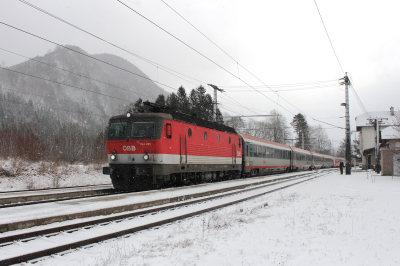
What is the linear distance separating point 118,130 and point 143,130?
1.22 meters

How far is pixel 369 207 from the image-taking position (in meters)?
9.66

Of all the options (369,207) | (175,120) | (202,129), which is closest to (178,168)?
(175,120)

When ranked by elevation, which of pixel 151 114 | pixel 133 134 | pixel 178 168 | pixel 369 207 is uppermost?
pixel 151 114

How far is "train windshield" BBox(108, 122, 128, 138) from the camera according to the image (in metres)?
13.4

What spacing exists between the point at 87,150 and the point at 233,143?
12.0 meters

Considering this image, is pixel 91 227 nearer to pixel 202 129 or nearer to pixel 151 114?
pixel 151 114

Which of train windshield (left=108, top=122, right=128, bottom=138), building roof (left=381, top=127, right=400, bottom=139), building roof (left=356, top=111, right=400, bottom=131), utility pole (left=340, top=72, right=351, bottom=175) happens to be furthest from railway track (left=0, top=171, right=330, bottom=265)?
building roof (left=356, top=111, right=400, bottom=131)

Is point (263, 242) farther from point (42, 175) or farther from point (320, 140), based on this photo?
point (320, 140)

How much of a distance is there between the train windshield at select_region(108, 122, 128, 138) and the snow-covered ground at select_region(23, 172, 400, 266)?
21.1 feet

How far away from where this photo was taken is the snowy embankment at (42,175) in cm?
1689

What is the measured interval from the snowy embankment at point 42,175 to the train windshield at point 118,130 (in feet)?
18.0

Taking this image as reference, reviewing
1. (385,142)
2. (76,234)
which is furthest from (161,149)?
(385,142)

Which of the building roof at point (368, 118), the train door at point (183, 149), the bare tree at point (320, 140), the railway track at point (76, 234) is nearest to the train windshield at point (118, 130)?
the train door at point (183, 149)

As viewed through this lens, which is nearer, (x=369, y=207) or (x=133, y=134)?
(x=369, y=207)
